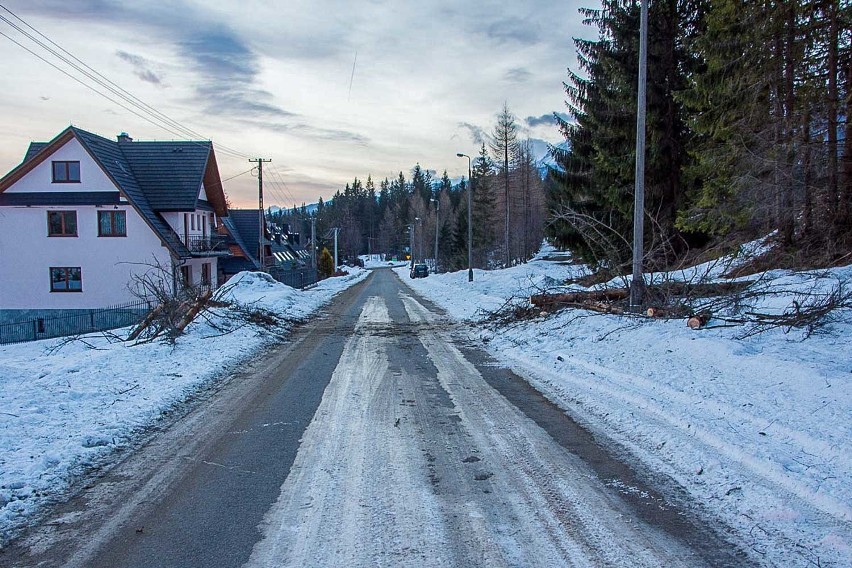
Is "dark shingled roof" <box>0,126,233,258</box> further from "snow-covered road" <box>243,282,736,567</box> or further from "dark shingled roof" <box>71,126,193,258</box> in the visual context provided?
"snow-covered road" <box>243,282,736,567</box>

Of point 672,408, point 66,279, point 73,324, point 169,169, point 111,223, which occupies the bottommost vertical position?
point 73,324

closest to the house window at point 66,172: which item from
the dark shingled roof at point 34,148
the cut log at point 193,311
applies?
the dark shingled roof at point 34,148

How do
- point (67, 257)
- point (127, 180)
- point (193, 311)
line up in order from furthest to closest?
1. point (127, 180)
2. point (67, 257)
3. point (193, 311)

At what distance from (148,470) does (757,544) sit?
512 centimetres

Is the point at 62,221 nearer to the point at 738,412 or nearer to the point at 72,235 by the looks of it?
the point at 72,235

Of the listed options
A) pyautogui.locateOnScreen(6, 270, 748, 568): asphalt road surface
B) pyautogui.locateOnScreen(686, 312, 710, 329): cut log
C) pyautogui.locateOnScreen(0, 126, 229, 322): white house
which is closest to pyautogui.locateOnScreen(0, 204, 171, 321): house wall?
pyautogui.locateOnScreen(0, 126, 229, 322): white house

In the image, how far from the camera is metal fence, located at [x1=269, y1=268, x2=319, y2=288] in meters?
40.4

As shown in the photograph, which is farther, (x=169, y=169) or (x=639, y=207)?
(x=169, y=169)

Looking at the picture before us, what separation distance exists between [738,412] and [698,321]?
3668 mm

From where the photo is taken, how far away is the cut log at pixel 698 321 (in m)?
9.55

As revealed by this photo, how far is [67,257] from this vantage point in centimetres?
3111

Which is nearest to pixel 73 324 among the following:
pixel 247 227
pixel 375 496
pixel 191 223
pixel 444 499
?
pixel 191 223

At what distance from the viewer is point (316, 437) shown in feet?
20.7

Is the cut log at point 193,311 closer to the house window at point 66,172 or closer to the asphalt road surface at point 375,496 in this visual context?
the asphalt road surface at point 375,496
